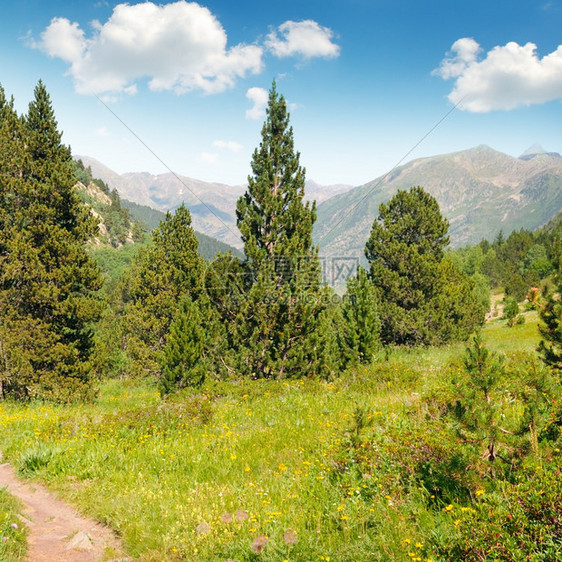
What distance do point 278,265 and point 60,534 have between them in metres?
11.6

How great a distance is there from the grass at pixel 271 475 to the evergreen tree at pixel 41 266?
721 centimetres

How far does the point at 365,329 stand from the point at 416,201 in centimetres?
1561

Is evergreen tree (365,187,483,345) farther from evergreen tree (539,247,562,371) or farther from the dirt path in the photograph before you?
the dirt path

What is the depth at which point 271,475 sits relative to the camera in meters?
6.73

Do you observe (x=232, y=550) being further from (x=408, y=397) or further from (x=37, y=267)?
(x=37, y=267)

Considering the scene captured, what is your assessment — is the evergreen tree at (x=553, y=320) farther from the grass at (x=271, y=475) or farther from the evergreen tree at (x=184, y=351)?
the evergreen tree at (x=184, y=351)

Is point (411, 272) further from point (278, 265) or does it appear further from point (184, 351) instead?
point (184, 351)

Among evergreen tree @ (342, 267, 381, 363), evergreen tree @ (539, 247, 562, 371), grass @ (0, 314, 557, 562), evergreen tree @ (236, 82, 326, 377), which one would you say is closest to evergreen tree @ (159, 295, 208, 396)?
evergreen tree @ (236, 82, 326, 377)

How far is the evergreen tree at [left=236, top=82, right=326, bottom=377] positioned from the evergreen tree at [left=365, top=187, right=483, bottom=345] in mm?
12844

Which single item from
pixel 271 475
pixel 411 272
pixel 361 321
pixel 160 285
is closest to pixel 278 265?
pixel 361 321

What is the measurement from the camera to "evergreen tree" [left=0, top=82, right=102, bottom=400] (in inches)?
693

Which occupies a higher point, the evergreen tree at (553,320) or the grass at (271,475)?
the evergreen tree at (553,320)

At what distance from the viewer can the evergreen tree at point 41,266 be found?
1759 centimetres

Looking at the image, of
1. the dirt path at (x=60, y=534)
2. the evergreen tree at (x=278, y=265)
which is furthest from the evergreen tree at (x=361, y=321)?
the dirt path at (x=60, y=534)
